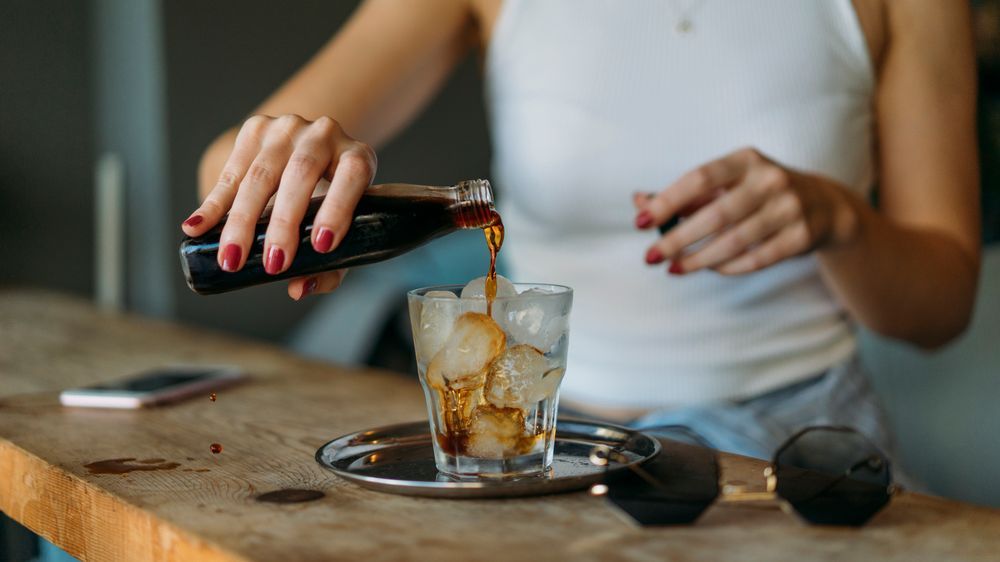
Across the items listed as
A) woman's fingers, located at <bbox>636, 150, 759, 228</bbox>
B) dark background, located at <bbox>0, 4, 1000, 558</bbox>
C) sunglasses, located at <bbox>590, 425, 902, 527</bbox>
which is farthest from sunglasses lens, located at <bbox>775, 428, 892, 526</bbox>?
dark background, located at <bbox>0, 4, 1000, 558</bbox>

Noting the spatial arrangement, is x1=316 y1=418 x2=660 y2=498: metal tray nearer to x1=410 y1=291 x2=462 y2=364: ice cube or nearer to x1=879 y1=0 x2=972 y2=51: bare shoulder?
x1=410 y1=291 x2=462 y2=364: ice cube

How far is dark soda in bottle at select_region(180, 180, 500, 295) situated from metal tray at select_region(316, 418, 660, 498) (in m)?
0.14

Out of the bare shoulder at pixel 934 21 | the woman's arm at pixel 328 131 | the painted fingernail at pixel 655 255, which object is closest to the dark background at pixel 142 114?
the bare shoulder at pixel 934 21

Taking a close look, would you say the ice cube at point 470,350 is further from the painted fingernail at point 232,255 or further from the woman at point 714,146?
the woman at point 714,146

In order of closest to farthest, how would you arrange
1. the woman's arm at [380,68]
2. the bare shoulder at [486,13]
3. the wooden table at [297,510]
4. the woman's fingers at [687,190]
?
the wooden table at [297,510]
the woman's fingers at [687,190]
the woman's arm at [380,68]
the bare shoulder at [486,13]

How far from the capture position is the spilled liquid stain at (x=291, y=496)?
66 centimetres

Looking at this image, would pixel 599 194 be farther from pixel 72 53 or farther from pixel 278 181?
pixel 72 53

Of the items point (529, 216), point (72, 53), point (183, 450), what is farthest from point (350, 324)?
point (183, 450)

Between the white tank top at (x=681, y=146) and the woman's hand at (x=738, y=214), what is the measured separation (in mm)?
277

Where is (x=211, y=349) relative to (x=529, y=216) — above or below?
below

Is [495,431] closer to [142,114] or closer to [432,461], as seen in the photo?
[432,461]

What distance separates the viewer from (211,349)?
1442mm

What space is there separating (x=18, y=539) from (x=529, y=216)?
2.34 feet

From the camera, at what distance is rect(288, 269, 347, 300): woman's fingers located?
797mm
